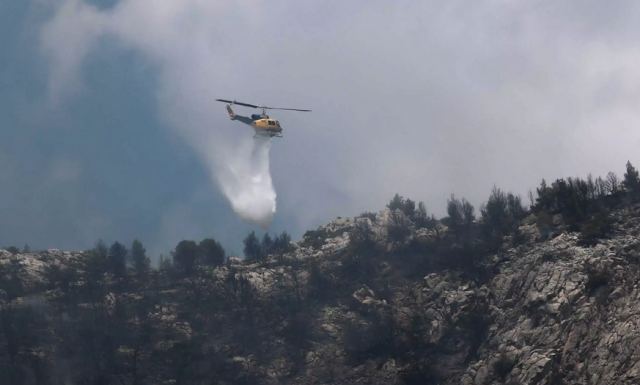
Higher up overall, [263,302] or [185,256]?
[185,256]

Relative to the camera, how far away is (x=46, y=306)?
14825cm

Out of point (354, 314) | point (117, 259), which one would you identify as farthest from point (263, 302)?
point (117, 259)

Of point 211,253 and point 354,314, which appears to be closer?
point 354,314

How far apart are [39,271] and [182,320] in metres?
28.3

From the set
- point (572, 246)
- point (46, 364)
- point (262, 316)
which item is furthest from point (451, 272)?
point (46, 364)

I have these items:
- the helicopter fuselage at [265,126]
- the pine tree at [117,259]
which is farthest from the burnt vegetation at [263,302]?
the helicopter fuselage at [265,126]

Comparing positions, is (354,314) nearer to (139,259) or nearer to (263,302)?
(263,302)

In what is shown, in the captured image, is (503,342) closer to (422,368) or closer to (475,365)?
(475,365)

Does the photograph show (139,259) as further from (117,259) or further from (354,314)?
(354,314)

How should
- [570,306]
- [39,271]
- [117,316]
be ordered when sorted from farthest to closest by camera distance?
[39,271] < [117,316] < [570,306]

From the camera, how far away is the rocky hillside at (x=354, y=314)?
116 metres

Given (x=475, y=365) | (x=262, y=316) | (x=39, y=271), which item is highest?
(x=39, y=271)

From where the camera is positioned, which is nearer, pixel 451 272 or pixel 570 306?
pixel 570 306

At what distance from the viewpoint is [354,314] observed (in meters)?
144
